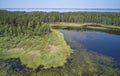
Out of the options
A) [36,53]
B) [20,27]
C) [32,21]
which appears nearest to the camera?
[36,53]

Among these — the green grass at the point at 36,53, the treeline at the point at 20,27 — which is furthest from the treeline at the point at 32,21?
the green grass at the point at 36,53

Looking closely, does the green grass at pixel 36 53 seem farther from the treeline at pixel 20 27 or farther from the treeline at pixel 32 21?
the treeline at pixel 32 21

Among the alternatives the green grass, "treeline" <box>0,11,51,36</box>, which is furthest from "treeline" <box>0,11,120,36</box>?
the green grass

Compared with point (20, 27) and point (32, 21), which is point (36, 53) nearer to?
point (20, 27)

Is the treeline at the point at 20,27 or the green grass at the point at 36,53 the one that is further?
Result: the treeline at the point at 20,27

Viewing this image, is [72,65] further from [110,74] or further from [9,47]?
[9,47]

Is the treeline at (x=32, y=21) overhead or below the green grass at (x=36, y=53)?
overhead

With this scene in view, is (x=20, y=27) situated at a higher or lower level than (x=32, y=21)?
lower

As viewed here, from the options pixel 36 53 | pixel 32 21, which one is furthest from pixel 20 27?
pixel 36 53

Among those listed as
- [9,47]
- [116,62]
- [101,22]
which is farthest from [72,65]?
[101,22]

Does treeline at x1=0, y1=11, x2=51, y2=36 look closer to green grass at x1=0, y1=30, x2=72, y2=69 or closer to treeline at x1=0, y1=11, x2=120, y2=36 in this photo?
treeline at x1=0, y1=11, x2=120, y2=36

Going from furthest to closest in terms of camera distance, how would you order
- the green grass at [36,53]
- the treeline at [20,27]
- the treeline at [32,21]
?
the treeline at [32,21] < the treeline at [20,27] < the green grass at [36,53]
